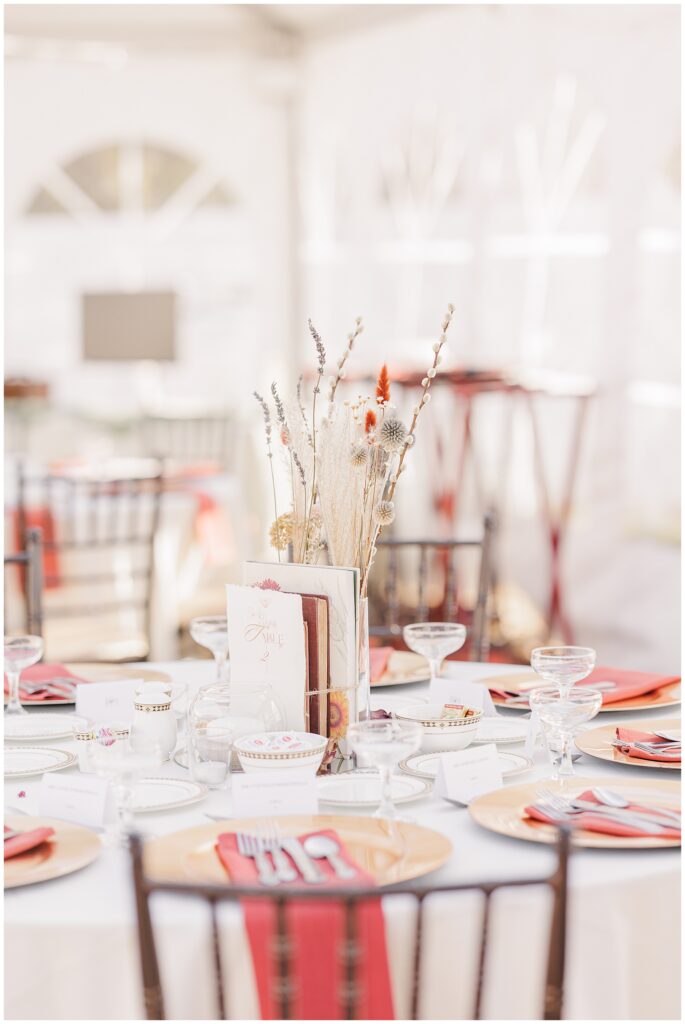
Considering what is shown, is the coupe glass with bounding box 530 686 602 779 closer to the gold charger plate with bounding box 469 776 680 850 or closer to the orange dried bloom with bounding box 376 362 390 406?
the gold charger plate with bounding box 469 776 680 850

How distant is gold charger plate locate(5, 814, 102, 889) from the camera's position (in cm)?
134

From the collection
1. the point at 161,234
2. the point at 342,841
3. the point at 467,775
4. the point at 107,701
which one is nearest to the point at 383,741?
the point at 342,841

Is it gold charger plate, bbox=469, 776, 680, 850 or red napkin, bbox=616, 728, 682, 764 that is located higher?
red napkin, bbox=616, 728, 682, 764

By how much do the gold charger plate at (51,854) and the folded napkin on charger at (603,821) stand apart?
0.49 meters

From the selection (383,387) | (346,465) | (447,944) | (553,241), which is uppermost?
(553,241)

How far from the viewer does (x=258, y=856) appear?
4.39 ft

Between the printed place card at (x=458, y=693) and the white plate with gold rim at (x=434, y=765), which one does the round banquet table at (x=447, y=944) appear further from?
the printed place card at (x=458, y=693)

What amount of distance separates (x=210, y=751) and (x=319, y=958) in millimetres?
515

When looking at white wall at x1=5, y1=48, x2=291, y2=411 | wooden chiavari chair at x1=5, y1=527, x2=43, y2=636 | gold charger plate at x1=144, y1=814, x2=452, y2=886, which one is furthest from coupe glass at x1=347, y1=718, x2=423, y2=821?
white wall at x1=5, y1=48, x2=291, y2=411

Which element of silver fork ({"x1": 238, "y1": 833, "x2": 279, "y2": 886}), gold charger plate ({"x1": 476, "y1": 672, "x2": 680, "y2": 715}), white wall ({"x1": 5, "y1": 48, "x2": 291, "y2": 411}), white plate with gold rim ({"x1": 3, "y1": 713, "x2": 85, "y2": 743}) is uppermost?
white wall ({"x1": 5, "y1": 48, "x2": 291, "y2": 411})

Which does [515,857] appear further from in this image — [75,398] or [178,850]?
[75,398]

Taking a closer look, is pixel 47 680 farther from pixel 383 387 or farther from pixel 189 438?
pixel 189 438

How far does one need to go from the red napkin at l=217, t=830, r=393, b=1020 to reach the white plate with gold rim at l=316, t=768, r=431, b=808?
0.32m

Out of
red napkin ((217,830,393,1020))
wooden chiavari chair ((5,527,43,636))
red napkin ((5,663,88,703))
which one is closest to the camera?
red napkin ((217,830,393,1020))
